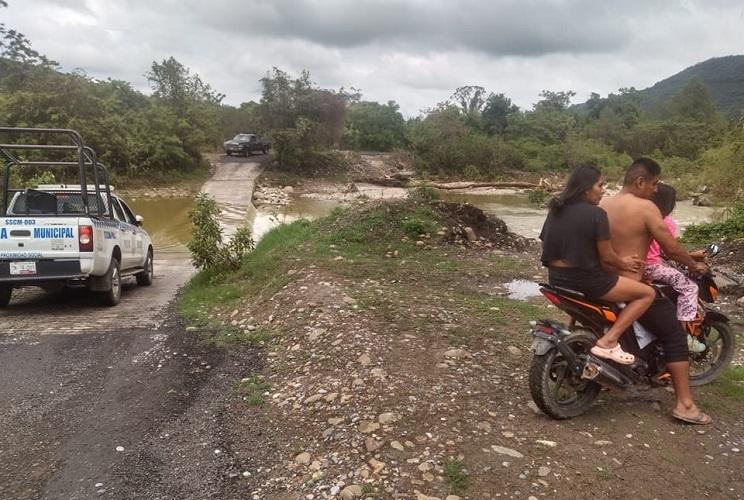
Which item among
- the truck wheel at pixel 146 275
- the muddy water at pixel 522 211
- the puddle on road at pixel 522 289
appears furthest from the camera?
the muddy water at pixel 522 211

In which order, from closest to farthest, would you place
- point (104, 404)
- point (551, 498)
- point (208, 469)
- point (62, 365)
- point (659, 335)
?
point (551, 498) → point (208, 469) → point (659, 335) → point (104, 404) → point (62, 365)

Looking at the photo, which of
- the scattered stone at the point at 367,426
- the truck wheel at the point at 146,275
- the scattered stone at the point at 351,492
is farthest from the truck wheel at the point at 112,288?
the scattered stone at the point at 351,492

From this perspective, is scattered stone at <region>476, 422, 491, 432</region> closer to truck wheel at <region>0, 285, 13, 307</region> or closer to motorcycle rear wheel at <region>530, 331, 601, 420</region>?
motorcycle rear wheel at <region>530, 331, 601, 420</region>

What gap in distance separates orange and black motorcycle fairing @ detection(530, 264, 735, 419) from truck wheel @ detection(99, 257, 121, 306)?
638 cm

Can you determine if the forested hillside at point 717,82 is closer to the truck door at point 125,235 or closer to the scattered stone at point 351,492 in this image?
the truck door at point 125,235

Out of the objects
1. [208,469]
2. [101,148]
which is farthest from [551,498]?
[101,148]

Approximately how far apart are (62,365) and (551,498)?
15.2 feet

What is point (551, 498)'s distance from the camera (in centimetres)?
304

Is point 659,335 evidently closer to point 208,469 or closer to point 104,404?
point 208,469

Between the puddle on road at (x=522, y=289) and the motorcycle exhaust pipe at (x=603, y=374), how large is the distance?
3.58 m

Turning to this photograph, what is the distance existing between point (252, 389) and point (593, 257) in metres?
2.88

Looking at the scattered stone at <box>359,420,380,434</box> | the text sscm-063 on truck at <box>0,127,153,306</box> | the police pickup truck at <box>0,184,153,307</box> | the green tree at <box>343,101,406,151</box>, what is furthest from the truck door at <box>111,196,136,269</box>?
the green tree at <box>343,101,406,151</box>

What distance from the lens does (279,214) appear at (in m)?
26.2

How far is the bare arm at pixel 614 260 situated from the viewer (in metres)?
3.72
